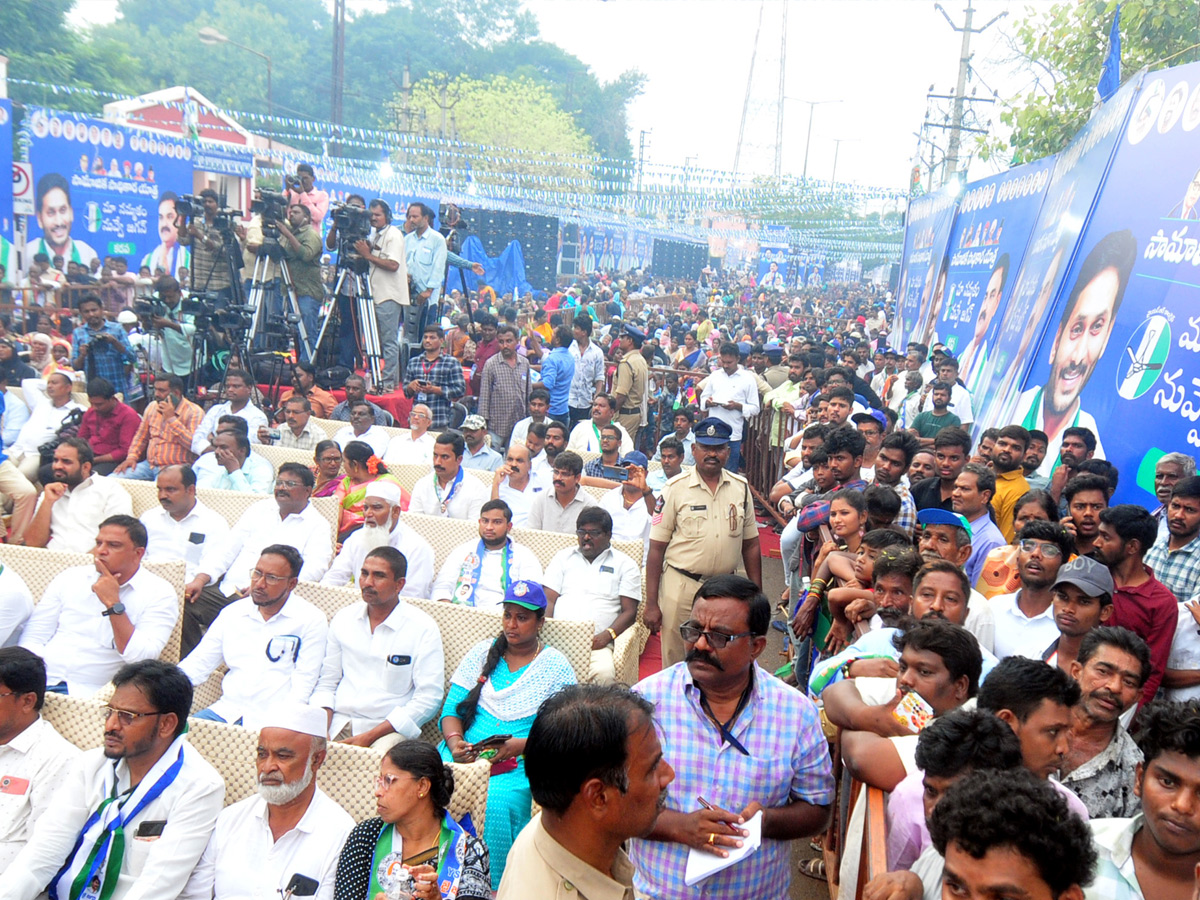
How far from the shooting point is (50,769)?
358cm

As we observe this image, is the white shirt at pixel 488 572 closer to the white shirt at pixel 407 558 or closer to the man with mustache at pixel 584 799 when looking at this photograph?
the white shirt at pixel 407 558

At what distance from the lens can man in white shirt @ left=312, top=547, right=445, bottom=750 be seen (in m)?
4.43

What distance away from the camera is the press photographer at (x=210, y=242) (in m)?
10.8

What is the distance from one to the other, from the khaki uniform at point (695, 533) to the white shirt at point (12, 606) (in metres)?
3.19

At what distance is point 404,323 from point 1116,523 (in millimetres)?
9114

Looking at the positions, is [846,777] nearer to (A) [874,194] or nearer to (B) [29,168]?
(B) [29,168]

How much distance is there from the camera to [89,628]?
4711 mm

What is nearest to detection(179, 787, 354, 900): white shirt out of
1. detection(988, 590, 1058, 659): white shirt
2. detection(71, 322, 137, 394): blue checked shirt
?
detection(988, 590, 1058, 659): white shirt

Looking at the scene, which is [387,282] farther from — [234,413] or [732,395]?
[732,395]

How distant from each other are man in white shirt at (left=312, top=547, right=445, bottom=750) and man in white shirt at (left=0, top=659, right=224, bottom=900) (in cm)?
→ 100

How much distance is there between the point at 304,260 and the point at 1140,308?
330 inches

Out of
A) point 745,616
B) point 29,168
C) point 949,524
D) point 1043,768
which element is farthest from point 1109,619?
point 29,168

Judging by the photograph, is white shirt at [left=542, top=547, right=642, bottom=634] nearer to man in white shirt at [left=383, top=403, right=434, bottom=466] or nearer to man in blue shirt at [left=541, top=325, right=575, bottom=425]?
man in white shirt at [left=383, top=403, right=434, bottom=466]

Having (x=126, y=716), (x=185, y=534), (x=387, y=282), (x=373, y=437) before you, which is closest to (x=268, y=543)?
(x=185, y=534)
